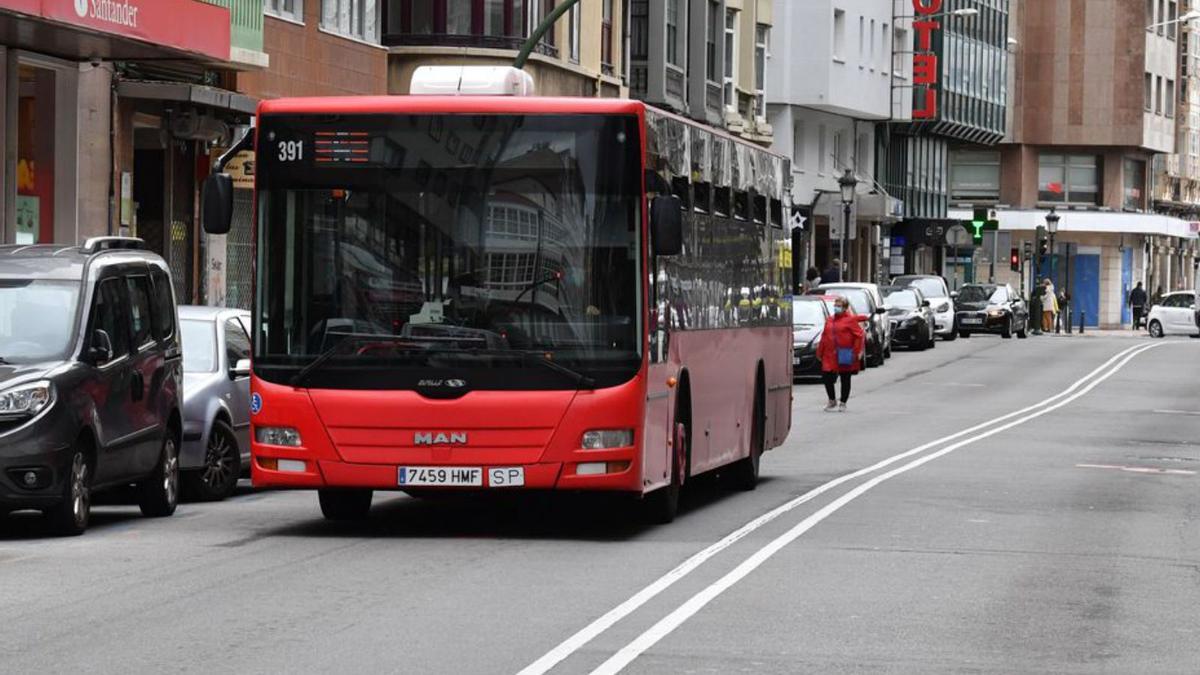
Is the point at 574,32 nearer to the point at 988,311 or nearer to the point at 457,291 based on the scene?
the point at 988,311

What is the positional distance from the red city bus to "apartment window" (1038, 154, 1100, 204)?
96245 millimetres

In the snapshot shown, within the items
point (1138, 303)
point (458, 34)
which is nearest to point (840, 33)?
point (1138, 303)

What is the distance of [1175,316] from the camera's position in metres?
85.4

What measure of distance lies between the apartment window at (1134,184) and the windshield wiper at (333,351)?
9902 centimetres

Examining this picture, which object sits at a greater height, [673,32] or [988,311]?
[673,32]

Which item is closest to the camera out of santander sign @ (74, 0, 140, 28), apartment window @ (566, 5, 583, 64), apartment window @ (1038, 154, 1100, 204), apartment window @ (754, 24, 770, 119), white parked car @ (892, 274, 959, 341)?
santander sign @ (74, 0, 140, 28)

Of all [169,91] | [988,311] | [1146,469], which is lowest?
[1146,469]

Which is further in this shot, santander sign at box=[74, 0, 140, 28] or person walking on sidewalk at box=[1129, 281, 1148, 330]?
person walking on sidewalk at box=[1129, 281, 1148, 330]

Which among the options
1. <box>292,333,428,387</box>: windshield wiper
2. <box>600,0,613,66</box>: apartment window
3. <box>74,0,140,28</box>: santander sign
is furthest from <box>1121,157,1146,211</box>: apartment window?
<box>292,333,428,387</box>: windshield wiper

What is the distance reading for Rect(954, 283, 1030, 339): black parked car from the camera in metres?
75.7

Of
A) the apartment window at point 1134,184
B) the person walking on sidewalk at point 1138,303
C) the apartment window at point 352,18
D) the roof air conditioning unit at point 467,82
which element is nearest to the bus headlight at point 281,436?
the roof air conditioning unit at point 467,82

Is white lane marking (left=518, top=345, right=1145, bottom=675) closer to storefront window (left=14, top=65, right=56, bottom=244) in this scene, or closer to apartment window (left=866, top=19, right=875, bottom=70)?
storefront window (left=14, top=65, right=56, bottom=244)

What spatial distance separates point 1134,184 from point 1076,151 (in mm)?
4197

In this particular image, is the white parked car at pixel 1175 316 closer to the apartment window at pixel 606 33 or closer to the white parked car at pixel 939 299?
the white parked car at pixel 939 299
